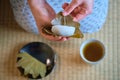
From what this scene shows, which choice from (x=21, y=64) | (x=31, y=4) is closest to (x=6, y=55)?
(x=21, y=64)

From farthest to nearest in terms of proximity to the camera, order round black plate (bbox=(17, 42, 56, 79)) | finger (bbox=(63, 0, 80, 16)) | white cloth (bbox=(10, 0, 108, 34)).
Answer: round black plate (bbox=(17, 42, 56, 79)), white cloth (bbox=(10, 0, 108, 34)), finger (bbox=(63, 0, 80, 16))

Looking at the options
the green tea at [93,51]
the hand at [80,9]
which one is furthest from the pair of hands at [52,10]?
the green tea at [93,51]

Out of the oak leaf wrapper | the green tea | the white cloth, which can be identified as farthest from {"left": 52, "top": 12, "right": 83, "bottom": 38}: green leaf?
the green tea

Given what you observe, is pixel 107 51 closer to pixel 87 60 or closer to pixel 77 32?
pixel 87 60

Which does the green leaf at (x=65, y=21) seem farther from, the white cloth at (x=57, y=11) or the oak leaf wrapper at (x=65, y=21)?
the white cloth at (x=57, y=11)

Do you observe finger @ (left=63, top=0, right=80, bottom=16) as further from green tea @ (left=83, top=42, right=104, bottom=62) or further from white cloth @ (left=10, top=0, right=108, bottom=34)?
green tea @ (left=83, top=42, right=104, bottom=62)
